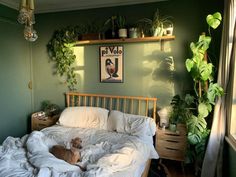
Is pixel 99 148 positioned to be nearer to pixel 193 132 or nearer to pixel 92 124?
pixel 92 124

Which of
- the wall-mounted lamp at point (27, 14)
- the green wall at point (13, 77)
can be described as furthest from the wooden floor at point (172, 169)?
the green wall at point (13, 77)

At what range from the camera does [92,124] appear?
9.73ft

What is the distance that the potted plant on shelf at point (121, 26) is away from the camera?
296cm

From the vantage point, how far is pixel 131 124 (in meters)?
2.74

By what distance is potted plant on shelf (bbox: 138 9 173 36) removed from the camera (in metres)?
2.82

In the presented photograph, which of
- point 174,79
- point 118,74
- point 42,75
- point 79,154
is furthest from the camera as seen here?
point 42,75

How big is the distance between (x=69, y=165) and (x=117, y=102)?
5.44 ft

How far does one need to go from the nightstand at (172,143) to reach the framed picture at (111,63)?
112 centimetres

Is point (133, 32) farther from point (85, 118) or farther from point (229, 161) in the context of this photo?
point (229, 161)

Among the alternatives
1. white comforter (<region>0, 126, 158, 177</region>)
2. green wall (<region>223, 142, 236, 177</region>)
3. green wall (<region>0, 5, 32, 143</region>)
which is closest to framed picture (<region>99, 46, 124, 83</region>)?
white comforter (<region>0, 126, 158, 177</region>)

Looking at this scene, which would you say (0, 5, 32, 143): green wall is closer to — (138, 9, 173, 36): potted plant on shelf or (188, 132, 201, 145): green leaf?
(138, 9, 173, 36): potted plant on shelf

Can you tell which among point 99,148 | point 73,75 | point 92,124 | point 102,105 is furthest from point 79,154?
point 73,75

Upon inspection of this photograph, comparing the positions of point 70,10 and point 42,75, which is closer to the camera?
point 70,10

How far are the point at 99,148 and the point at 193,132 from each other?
1238 millimetres
